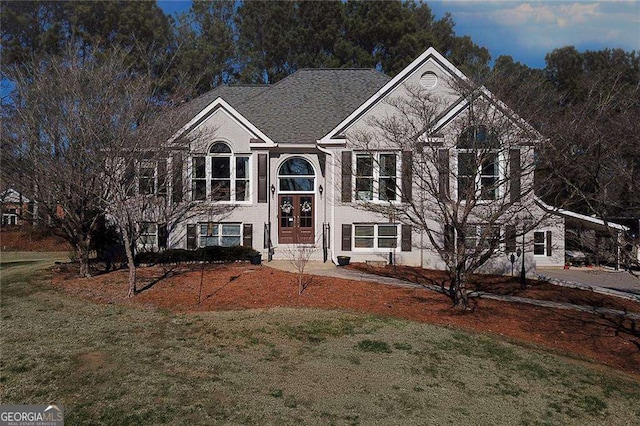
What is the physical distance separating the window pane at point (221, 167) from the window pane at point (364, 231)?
5.47 metres

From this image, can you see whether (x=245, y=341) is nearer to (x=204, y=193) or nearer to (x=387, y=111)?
(x=204, y=193)

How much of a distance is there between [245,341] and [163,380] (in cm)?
199

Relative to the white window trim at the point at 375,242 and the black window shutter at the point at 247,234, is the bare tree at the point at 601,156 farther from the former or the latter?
the black window shutter at the point at 247,234

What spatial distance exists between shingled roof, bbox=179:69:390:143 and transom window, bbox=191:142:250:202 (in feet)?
5.53

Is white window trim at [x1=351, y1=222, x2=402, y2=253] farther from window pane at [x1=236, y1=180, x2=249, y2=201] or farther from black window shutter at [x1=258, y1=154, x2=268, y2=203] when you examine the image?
window pane at [x1=236, y1=180, x2=249, y2=201]

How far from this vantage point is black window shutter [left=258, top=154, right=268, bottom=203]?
16.5m

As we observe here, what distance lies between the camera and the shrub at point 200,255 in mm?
14922

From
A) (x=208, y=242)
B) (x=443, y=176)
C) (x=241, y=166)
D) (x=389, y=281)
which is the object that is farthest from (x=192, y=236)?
(x=443, y=176)

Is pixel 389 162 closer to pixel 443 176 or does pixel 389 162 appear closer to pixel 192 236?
pixel 443 176

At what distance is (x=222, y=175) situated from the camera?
658 inches

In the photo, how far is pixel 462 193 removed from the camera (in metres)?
10.5

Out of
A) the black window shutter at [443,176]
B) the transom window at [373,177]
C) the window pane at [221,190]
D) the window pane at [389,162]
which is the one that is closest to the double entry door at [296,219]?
the window pane at [221,190]

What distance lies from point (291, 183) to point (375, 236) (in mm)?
4124

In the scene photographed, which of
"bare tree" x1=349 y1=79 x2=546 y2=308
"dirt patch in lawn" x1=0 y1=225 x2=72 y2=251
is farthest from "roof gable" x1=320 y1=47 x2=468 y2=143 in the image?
"dirt patch in lawn" x1=0 y1=225 x2=72 y2=251
